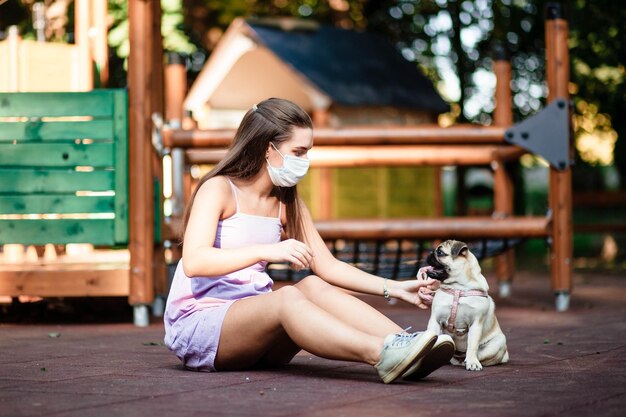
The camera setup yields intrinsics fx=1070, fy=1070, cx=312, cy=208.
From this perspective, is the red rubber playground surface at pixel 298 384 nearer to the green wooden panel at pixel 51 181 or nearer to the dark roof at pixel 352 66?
the green wooden panel at pixel 51 181

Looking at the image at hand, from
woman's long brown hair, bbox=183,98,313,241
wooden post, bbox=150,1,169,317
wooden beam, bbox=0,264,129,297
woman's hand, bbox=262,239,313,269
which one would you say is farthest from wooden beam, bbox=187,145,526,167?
woman's hand, bbox=262,239,313,269

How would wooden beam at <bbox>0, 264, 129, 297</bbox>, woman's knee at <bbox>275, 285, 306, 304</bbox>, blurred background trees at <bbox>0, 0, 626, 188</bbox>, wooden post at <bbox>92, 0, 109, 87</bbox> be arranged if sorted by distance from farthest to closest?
blurred background trees at <bbox>0, 0, 626, 188</bbox> → wooden post at <bbox>92, 0, 109, 87</bbox> → wooden beam at <bbox>0, 264, 129, 297</bbox> → woman's knee at <bbox>275, 285, 306, 304</bbox>

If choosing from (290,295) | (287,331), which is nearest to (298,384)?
(287,331)

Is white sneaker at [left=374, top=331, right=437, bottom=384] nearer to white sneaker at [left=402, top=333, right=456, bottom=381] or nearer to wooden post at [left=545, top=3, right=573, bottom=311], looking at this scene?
white sneaker at [left=402, top=333, right=456, bottom=381]

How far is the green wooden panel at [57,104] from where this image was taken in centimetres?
769

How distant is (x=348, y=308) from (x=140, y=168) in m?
3.40

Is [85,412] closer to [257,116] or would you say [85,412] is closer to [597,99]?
[257,116]

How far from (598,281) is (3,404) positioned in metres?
10.2

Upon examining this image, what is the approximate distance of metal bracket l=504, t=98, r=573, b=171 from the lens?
8398mm

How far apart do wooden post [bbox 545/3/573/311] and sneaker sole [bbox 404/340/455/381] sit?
4.43 metres

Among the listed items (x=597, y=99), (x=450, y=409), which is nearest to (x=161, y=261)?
(x=450, y=409)

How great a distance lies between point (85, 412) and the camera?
3.62m

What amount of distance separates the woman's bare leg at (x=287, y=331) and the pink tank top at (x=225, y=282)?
0.22 meters

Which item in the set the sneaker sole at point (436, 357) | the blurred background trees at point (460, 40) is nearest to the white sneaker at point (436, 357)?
the sneaker sole at point (436, 357)
